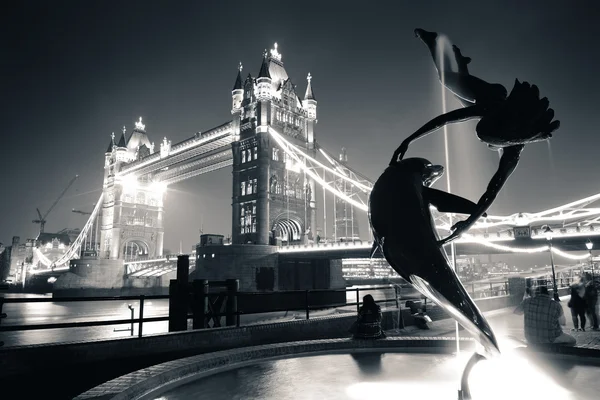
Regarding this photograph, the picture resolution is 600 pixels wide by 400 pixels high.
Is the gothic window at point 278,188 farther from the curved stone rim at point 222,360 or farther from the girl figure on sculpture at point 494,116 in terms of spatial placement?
the girl figure on sculpture at point 494,116

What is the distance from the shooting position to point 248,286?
3712cm

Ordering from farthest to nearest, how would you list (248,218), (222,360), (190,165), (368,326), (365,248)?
1. (190,165)
2. (248,218)
3. (365,248)
4. (368,326)
5. (222,360)

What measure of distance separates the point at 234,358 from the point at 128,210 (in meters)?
Answer: 84.5

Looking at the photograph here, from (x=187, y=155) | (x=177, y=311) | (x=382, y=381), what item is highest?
(x=187, y=155)

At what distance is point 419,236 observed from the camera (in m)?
3.59

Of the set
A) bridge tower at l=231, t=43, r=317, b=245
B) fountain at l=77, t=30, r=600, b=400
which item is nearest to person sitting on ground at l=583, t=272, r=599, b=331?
fountain at l=77, t=30, r=600, b=400

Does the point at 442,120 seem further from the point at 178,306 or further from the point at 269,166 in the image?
the point at 269,166

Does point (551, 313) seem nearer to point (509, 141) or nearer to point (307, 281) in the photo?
point (509, 141)

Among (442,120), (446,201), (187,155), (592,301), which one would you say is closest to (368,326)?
(446,201)

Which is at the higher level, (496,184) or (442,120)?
(442,120)

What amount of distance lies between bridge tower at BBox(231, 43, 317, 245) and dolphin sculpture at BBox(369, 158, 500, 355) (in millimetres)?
46029

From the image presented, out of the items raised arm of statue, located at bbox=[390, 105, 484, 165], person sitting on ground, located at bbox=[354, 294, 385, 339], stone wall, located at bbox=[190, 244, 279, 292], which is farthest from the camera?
stone wall, located at bbox=[190, 244, 279, 292]

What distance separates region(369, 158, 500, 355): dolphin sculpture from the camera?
3482 millimetres

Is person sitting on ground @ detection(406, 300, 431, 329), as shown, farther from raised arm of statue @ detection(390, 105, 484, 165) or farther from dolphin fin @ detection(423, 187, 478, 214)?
raised arm of statue @ detection(390, 105, 484, 165)
